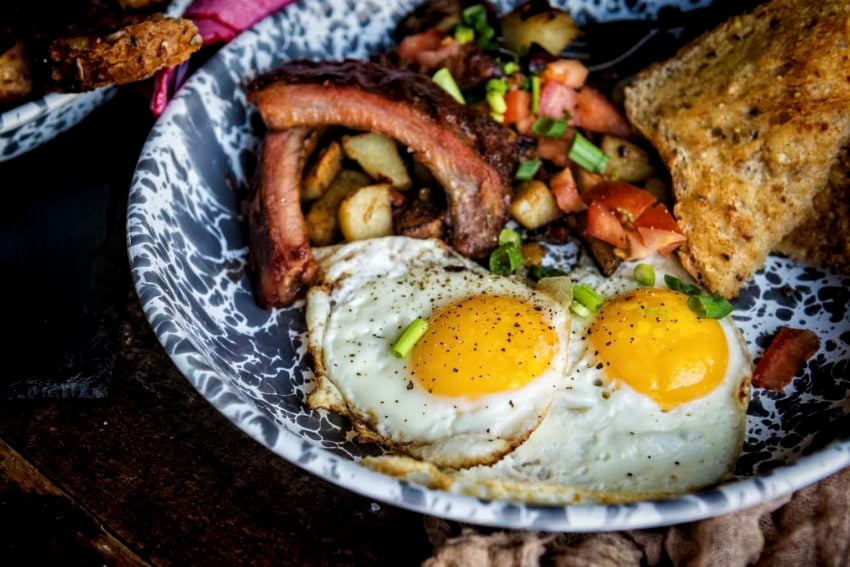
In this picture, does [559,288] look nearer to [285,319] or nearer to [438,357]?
[438,357]

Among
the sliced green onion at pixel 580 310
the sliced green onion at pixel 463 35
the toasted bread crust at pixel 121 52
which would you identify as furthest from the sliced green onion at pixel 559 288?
the toasted bread crust at pixel 121 52

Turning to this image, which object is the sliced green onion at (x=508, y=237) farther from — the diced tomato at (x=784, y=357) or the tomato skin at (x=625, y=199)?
the diced tomato at (x=784, y=357)

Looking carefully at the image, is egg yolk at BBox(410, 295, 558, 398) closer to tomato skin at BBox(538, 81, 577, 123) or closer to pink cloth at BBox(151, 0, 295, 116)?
tomato skin at BBox(538, 81, 577, 123)

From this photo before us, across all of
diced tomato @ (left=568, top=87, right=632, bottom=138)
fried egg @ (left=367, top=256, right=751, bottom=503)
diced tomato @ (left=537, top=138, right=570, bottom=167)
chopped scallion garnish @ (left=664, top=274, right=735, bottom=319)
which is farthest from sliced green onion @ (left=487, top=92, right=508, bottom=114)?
chopped scallion garnish @ (left=664, top=274, right=735, bottom=319)

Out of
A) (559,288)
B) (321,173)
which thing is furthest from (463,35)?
(559,288)

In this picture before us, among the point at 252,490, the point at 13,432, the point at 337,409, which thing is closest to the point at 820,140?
the point at 337,409

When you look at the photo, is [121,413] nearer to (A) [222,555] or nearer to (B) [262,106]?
(A) [222,555]

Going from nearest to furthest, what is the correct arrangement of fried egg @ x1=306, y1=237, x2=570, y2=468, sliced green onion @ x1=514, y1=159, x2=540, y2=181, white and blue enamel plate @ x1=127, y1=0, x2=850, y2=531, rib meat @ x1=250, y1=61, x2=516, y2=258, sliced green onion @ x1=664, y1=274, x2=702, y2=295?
white and blue enamel plate @ x1=127, y1=0, x2=850, y2=531 < fried egg @ x1=306, y1=237, x2=570, y2=468 < sliced green onion @ x1=664, y1=274, x2=702, y2=295 < rib meat @ x1=250, y1=61, x2=516, y2=258 < sliced green onion @ x1=514, y1=159, x2=540, y2=181
